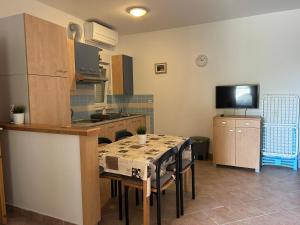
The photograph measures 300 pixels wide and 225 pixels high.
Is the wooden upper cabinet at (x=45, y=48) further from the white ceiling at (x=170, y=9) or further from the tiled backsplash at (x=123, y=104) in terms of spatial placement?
the tiled backsplash at (x=123, y=104)

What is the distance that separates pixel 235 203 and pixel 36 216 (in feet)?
7.00

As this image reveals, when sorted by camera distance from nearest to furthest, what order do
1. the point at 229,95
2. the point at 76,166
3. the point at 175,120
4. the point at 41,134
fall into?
the point at 76,166 → the point at 41,134 → the point at 229,95 → the point at 175,120

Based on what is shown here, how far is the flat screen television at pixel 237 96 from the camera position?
13.1ft

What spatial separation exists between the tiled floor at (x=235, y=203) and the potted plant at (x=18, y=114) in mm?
987

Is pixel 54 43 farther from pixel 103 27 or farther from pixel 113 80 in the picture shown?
pixel 113 80

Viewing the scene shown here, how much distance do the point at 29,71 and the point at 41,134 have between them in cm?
73

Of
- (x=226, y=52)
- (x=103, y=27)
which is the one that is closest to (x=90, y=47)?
(x=103, y=27)

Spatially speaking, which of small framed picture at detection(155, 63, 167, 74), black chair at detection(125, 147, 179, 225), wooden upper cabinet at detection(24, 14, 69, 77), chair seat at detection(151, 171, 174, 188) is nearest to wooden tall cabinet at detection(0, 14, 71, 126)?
wooden upper cabinet at detection(24, 14, 69, 77)

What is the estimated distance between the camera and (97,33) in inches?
163

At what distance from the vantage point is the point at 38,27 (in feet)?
8.36

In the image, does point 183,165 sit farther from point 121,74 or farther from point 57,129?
point 121,74

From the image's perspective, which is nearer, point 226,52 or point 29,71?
point 29,71

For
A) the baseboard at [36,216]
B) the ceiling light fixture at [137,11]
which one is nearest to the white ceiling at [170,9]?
the ceiling light fixture at [137,11]

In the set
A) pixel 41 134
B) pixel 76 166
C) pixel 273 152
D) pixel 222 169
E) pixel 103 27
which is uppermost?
pixel 103 27
